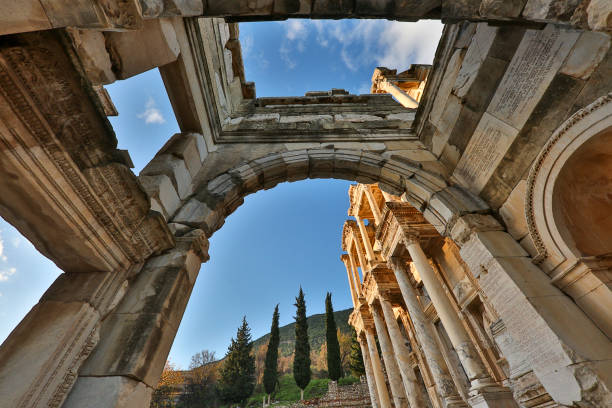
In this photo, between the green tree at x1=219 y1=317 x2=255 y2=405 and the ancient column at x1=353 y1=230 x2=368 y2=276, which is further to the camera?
the green tree at x1=219 y1=317 x2=255 y2=405

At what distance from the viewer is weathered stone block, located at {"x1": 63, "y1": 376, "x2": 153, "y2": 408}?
1741 millimetres

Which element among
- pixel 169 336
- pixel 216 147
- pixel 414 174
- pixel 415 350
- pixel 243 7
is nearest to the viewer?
pixel 243 7

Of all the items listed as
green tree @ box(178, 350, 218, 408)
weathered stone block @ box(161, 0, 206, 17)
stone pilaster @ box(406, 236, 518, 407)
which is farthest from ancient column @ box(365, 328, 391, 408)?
green tree @ box(178, 350, 218, 408)

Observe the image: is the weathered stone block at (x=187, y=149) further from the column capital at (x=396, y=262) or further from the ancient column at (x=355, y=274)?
the ancient column at (x=355, y=274)

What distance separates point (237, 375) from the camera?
24547 mm

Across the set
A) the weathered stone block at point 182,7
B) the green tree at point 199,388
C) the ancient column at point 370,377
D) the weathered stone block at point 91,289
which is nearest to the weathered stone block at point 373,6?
the weathered stone block at point 182,7

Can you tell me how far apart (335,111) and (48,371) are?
6.17 meters

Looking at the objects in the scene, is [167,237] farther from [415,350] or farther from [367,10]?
[415,350]

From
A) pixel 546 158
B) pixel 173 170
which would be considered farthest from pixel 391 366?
pixel 173 170

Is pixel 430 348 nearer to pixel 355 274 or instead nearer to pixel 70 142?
pixel 70 142

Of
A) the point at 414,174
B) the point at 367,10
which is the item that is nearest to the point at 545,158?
the point at 414,174

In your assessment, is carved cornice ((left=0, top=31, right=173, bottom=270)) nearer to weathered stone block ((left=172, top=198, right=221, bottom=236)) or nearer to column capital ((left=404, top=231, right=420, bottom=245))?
weathered stone block ((left=172, top=198, right=221, bottom=236))

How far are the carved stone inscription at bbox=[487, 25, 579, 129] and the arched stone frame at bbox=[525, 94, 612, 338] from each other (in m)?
0.49

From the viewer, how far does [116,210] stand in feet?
6.70
